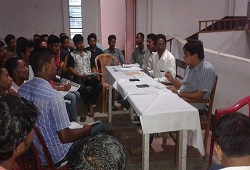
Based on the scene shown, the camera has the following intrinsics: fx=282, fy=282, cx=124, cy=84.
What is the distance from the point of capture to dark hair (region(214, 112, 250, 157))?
1.19 m

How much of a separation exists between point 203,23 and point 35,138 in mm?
7222

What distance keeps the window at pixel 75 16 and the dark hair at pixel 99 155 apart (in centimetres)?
605

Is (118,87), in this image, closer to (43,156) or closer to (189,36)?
(43,156)

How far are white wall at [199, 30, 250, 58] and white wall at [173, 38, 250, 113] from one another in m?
4.35

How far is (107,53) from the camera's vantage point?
4621mm

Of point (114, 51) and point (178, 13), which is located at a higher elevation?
point (178, 13)

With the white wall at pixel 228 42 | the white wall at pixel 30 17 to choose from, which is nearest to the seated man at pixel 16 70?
the white wall at pixel 30 17

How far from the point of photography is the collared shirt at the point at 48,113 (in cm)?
173

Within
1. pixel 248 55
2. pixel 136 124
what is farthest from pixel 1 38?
pixel 248 55

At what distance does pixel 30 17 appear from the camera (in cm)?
650

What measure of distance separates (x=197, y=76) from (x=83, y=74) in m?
1.92

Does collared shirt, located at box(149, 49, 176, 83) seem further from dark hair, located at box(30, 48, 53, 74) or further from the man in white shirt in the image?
dark hair, located at box(30, 48, 53, 74)

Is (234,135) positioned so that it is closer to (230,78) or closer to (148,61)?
(230,78)

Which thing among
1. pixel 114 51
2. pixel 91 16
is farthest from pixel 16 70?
pixel 91 16
